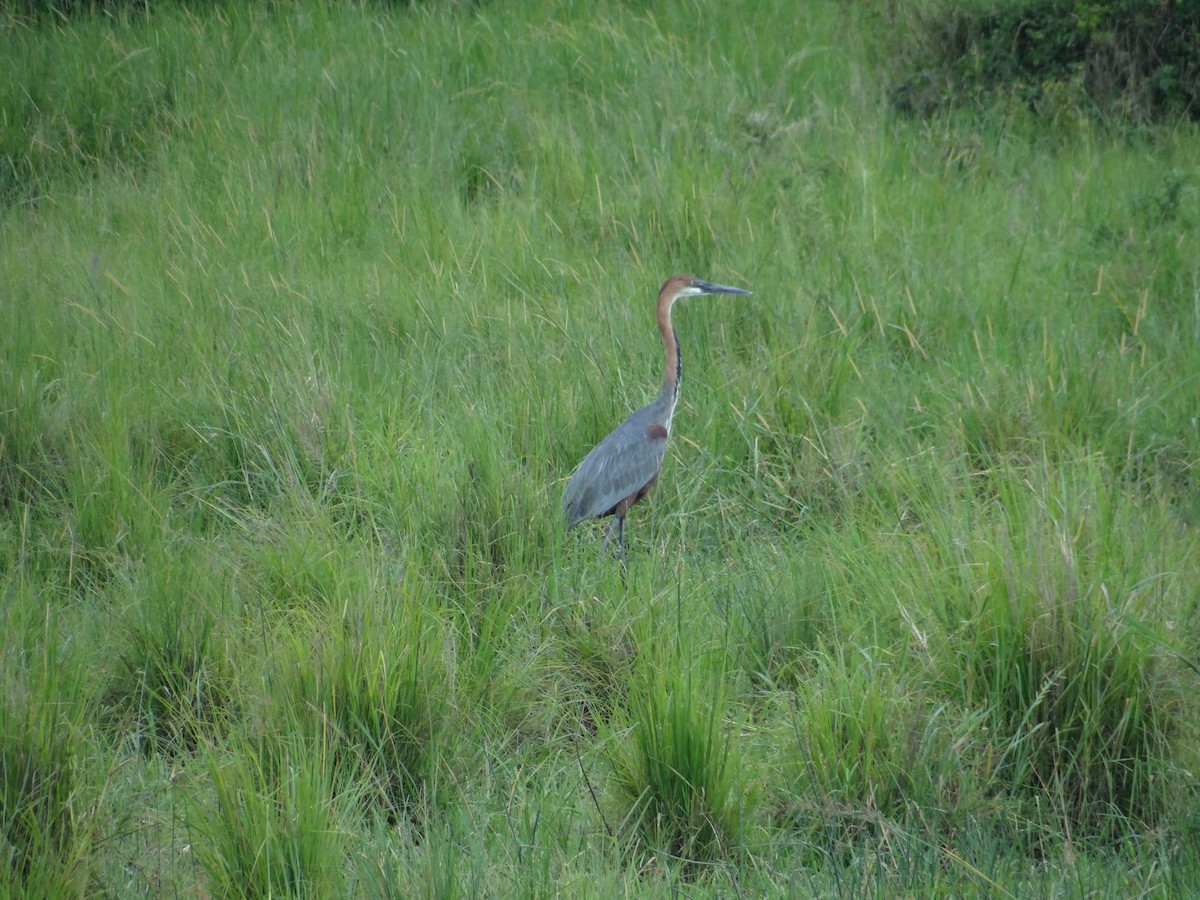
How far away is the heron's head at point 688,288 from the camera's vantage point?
477 centimetres

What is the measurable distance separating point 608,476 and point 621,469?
0.05m

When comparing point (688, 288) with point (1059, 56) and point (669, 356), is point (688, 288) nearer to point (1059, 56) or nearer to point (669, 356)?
point (669, 356)

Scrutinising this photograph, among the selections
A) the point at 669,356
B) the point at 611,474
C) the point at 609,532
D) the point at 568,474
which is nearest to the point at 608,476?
the point at 611,474

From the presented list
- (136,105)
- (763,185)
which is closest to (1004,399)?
(763,185)

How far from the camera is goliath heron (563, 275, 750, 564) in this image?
4.15 metres

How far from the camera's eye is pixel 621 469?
164 inches

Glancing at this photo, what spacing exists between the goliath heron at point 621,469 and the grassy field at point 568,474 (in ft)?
0.46

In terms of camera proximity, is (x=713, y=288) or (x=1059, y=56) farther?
(x=1059, y=56)

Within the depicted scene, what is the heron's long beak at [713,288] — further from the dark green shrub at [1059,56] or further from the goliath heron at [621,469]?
the dark green shrub at [1059,56]

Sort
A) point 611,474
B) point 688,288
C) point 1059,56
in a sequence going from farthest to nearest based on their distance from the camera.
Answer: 1. point 1059,56
2. point 688,288
3. point 611,474

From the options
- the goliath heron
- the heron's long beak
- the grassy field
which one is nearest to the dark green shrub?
the grassy field

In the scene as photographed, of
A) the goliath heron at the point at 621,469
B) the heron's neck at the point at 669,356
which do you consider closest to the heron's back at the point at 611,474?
the goliath heron at the point at 621,469

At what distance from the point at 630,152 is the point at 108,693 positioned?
13.8 feet

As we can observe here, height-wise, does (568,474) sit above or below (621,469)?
below
